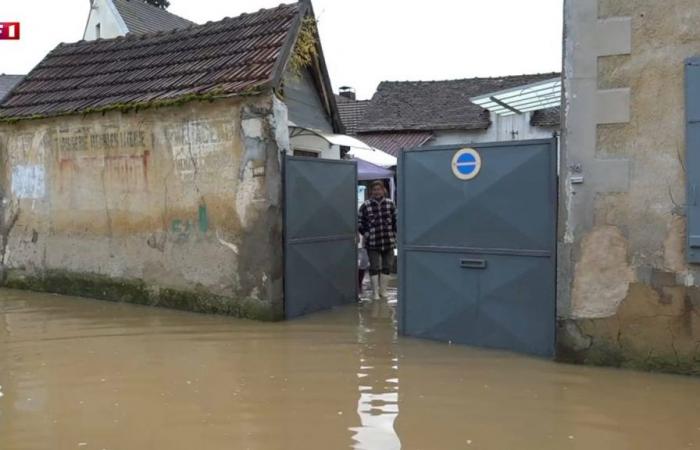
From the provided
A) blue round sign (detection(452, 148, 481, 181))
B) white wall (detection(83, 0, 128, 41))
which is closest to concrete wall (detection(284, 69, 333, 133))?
blue round sign (detection(452, 148, 481, 181))

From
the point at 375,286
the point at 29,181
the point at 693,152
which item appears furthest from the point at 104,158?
the point at 693,152

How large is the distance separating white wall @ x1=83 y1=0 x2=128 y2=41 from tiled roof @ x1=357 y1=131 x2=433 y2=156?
9.84 m

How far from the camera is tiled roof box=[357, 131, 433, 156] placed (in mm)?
26859

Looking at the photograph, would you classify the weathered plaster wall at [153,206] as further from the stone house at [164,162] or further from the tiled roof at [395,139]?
the tiled roof at [395,139]

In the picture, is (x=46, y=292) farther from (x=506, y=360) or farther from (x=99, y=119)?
(x=506, y=360)

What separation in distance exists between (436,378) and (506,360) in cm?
96

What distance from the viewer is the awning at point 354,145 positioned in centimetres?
1102

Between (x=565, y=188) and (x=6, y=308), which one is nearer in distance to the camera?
(x=565, y=188)

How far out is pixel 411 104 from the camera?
29.4m

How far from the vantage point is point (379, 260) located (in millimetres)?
10492

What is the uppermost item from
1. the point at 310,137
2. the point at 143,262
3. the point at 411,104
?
the point at 411,104

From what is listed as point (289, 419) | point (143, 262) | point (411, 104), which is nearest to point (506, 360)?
point (289, 419)

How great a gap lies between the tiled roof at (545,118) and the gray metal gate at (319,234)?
16463 millimetres

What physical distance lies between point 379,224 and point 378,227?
47 mm
